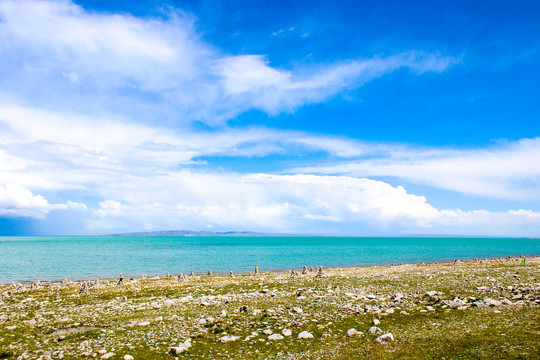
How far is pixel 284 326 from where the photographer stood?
17.2m

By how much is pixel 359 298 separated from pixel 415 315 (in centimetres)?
576

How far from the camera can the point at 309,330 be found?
16.4m

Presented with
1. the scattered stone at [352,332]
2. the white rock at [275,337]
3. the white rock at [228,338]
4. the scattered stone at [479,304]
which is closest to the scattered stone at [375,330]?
the scattered stone at [352,332]

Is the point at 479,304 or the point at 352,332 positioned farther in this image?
the point at 479,304

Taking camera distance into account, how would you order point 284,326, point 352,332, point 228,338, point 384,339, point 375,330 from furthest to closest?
point 284,326
point 375,330
point 352,332
point 228,338
point 384,339

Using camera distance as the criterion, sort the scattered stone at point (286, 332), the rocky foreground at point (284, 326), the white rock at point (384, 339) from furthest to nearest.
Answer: the scattered stone at point (286, 332) < the white rock at point (384, 339) < the rocky foreground at point (284, 326)

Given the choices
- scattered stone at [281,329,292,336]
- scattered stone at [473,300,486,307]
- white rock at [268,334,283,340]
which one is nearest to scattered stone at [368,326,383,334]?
scattered stone at [281,329,292,336]

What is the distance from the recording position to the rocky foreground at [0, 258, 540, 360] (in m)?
13.5

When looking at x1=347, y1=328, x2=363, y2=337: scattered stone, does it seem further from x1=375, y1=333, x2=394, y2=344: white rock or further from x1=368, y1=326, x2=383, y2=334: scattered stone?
x1=375, y1=333, x2=394, y2=344: white rock

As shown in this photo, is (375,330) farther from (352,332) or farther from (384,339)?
(384,339)

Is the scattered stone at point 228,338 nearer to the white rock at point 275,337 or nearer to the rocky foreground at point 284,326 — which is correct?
the rocky foreground at point 284,326

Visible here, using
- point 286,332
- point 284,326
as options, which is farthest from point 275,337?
point 284,326

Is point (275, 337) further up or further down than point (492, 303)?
further down

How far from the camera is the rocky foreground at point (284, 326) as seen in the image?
44.4ft
